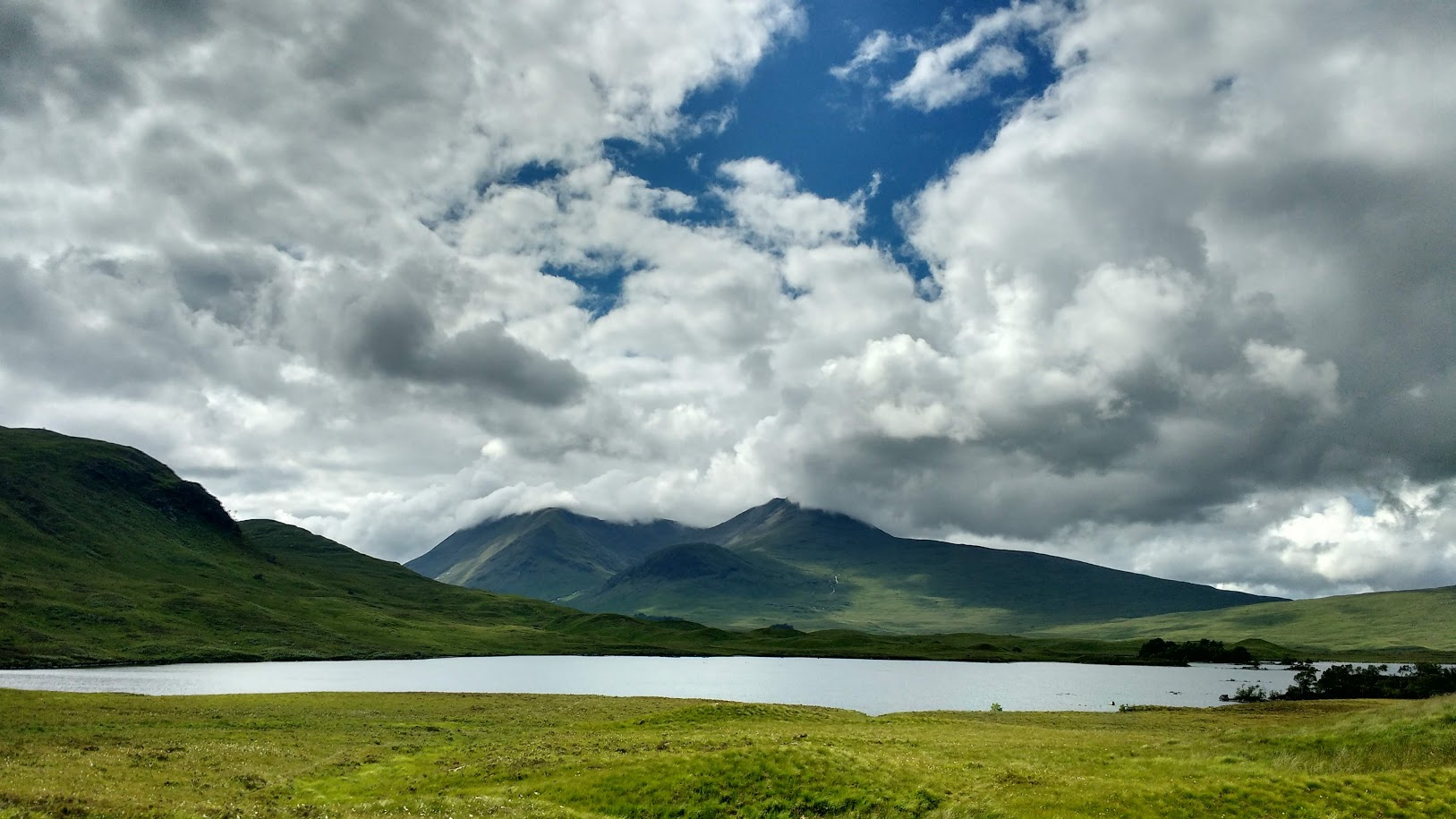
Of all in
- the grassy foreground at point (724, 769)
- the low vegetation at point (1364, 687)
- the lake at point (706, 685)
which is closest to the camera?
the grassy foreground at point (724, 769)

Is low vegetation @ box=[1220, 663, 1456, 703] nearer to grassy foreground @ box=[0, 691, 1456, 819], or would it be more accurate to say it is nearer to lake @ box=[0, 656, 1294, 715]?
lake @ box=[0, 656, 1294, 715]

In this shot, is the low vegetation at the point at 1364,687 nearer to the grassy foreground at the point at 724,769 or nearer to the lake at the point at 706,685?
the lake at the point at 706,685

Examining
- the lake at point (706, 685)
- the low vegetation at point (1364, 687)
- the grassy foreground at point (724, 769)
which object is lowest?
the lake at point (706, 685)

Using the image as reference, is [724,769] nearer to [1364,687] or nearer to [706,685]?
[706,685]

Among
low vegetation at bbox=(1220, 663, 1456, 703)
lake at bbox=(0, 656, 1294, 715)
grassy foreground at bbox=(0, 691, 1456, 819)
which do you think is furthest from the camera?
lake at bbox=(0, 656, 1294, 715)

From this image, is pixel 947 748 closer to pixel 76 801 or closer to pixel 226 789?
pixel 226 789

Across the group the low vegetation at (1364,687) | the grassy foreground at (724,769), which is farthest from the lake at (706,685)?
the grassy foreground at (724,769)

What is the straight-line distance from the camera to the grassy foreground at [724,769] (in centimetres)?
3416

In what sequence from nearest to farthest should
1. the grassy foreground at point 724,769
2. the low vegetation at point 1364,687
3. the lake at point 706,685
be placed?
the grassy foreground at point 724,769
the low vegetation at point 1364,687
the lake at point 706,685

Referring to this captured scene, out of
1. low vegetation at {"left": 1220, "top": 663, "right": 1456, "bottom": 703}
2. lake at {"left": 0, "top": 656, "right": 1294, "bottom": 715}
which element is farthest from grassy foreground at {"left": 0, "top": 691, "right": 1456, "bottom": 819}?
low vegetation at {"left": 1220, "top": 663, "right": 1456, "bottom": 703}

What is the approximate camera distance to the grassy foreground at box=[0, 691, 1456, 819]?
112ft

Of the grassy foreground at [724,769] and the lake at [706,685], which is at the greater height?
the grassy foreground at [724,769]

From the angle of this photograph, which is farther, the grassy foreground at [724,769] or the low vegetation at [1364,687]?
the low vegetation at [1364,687]

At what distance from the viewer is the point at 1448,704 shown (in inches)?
1827
